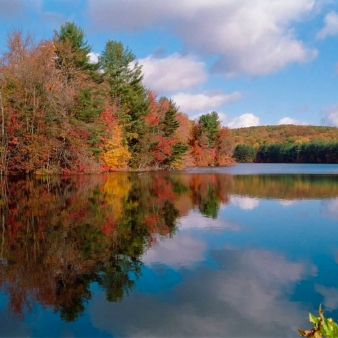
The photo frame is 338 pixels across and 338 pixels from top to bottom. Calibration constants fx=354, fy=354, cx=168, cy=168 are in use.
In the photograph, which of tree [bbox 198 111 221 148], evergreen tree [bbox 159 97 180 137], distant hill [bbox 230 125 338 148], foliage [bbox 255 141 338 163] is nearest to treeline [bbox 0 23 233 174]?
evergreen tree [bbox 159 97 180 137]

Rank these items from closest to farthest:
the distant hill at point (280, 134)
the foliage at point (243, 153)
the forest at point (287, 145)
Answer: the forest at point (287, 145) → the foliage at point (243, 153) → the distant hill at point (280, 134)

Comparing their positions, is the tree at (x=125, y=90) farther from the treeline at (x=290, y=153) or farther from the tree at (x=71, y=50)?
the treeline at (x=290, y=153)

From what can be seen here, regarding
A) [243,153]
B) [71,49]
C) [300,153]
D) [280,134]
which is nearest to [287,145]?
[300,153]

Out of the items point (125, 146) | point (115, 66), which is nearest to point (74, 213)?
point (125, 146)

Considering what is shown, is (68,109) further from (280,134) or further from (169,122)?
(280,134)

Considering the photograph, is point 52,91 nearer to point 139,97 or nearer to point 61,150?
point 61,150

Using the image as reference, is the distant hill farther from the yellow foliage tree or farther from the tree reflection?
the tree reflection

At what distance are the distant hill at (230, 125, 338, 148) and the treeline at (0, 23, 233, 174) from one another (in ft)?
293

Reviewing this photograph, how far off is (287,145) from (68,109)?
9584cm

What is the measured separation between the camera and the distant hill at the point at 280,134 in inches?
5079

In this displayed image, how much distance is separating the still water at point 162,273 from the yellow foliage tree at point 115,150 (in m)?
24.4

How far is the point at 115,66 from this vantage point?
1586 inches

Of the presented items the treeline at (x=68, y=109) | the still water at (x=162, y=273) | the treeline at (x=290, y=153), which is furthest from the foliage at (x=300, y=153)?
the still water at (x=162, y=273)

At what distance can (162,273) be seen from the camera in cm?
634
